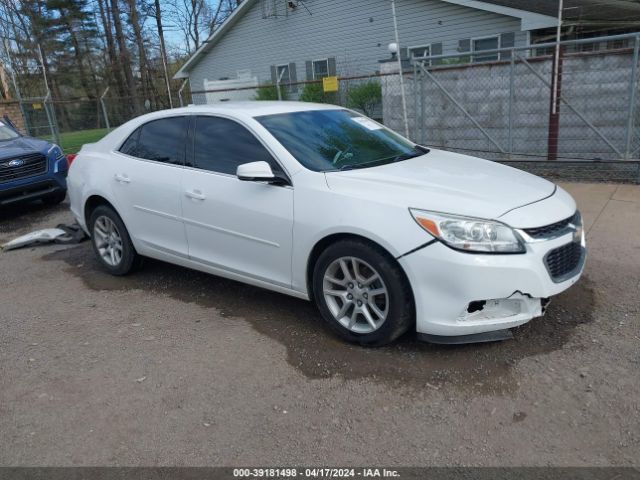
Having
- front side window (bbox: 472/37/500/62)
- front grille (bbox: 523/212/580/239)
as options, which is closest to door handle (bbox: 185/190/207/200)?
front grille (bbox: 523/212/580/239)

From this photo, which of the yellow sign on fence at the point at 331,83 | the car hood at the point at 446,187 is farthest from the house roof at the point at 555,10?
the car hood at the point at 446,187

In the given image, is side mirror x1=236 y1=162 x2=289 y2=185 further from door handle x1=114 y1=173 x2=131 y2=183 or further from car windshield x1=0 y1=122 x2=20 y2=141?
car windshield x1=0 y1=122 x2=20 y2=141

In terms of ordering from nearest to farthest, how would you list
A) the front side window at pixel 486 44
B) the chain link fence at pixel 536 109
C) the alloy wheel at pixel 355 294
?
the alloy wheel at pixel 355 294, the chain link fence at pixel 536 109, the front side window at pixel 486 44

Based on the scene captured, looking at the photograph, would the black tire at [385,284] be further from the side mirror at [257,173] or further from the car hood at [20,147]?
the car hood at [20,147]

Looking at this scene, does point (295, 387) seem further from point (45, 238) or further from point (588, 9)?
point (588, 9)

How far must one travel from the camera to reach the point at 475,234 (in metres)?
3.14

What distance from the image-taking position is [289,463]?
2584mm

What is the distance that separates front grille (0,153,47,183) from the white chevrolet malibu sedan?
378 cm

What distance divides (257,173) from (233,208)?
438 mm

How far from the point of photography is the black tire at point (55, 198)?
8.82 m

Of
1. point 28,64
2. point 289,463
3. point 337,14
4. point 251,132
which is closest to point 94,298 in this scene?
point 251,132

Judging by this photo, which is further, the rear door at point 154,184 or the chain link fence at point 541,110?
the chain link fence at point 541,110

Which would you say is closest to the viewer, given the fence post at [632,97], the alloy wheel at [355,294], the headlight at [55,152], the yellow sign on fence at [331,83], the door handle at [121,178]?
the alloy wheel at [355,294]

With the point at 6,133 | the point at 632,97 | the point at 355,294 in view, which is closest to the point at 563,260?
the point at 355,294
